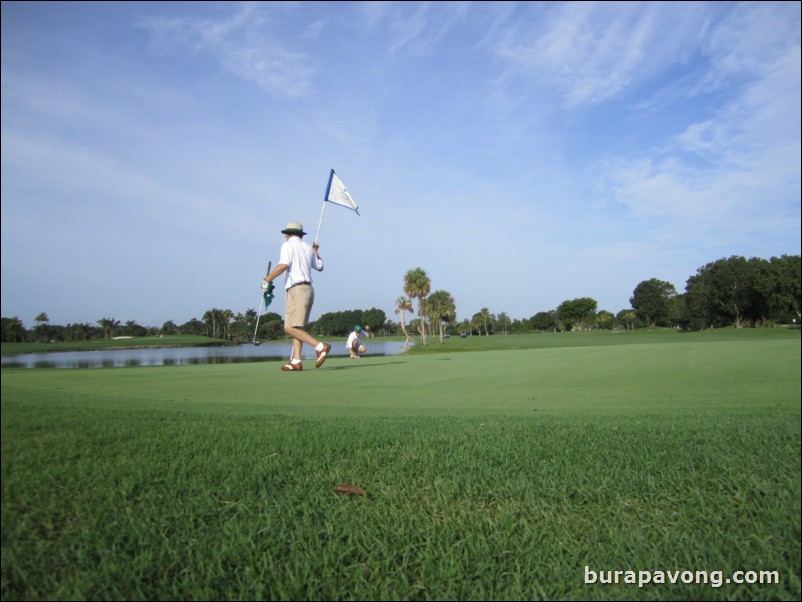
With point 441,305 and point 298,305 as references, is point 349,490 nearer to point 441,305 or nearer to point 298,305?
point 298,305

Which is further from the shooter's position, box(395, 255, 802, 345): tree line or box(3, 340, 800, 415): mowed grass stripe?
box(3, 340, 800, 415): mowed grass stripe

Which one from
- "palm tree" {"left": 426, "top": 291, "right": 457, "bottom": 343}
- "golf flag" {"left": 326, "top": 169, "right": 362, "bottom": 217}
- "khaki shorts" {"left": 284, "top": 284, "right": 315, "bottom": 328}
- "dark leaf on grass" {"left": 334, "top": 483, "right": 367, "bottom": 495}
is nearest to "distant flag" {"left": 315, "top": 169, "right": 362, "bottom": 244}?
"golf flag" {"left": 326, "top": 169, "right": 362, "bottom": 217}

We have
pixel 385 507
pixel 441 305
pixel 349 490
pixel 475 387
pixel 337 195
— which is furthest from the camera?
pixel 441 305

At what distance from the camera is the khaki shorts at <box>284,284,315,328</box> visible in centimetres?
448

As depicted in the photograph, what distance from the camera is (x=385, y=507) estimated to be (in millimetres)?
2619

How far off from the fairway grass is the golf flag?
1.80 m

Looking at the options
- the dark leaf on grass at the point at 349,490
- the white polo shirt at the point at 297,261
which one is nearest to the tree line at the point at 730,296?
the dark leaf on grass at the point at 349,490

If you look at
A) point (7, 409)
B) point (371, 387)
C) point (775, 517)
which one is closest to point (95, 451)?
point (7, 409)

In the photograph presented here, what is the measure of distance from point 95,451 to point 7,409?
419mm

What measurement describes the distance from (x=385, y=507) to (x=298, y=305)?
2358mm

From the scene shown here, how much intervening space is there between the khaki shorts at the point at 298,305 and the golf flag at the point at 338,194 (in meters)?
0.92

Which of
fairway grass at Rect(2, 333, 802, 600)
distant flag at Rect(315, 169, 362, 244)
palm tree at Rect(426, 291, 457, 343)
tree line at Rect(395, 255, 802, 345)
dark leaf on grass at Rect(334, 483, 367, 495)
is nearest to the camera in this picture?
fairway grass at Rect(2, 333, 802, 600)

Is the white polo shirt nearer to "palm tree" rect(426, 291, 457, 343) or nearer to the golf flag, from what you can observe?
the golf flag

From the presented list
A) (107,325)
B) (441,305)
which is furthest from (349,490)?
(441,305)
